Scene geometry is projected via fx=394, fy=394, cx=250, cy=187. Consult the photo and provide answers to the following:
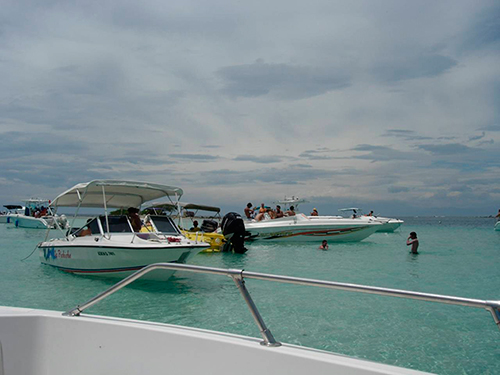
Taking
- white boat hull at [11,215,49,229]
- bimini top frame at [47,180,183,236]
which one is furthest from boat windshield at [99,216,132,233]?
white boat hull at [11,215,49,229]

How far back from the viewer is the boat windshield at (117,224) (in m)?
11.3

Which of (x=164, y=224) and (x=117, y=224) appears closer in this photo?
(x=117, y=224)

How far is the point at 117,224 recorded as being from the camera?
11.4 metres

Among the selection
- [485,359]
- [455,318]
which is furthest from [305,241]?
[485,359]

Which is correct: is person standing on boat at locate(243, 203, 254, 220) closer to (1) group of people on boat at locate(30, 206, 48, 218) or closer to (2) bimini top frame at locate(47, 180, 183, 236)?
(2) bimini top frame at locate(47, 180, 183, 236)

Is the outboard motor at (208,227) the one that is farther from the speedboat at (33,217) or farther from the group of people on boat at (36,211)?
the group of people on boat at (36,211)

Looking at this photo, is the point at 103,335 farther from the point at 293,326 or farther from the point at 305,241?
the point at 305,241

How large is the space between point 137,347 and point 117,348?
168mm

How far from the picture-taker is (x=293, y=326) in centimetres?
689

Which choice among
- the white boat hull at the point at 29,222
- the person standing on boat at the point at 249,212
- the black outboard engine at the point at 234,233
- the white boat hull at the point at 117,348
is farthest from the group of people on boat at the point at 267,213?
the white boat hull at the point at 29,222

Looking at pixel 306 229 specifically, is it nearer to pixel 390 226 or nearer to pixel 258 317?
pixel 390 226

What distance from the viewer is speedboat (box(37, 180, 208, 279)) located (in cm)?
998

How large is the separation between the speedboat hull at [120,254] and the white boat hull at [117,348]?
6.87 m

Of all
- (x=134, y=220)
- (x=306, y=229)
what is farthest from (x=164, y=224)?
(x=306, y=229)
